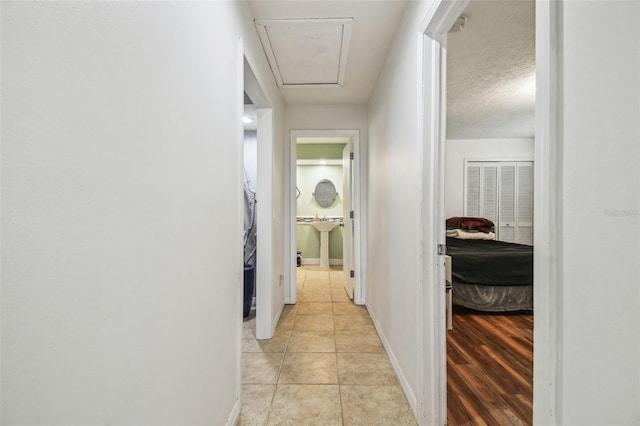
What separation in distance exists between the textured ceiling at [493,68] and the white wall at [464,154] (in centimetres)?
54

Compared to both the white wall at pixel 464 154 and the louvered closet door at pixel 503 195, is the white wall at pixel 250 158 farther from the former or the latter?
the louvered closet door at pixel 503 195

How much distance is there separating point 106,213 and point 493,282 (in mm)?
3575

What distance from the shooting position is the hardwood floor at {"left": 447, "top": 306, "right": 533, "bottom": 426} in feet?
5.21

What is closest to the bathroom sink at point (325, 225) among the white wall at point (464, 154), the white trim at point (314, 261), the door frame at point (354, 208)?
the white trim at point (314, 261)

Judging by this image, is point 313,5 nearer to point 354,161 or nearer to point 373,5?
point 373,5

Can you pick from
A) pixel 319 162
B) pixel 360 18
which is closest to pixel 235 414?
pixel 360 18

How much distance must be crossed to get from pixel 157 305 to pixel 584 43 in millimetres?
1205

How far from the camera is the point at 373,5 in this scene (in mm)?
1772

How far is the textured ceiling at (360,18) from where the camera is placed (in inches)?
69.6

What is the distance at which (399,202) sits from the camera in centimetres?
196

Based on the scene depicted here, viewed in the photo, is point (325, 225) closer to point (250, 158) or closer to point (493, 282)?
point (250, 158)

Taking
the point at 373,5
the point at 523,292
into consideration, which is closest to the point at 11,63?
the point at 373,5

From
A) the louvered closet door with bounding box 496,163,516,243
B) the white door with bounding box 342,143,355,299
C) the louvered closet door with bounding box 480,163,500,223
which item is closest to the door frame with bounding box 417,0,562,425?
the white door with bounding box 342,143,355,299

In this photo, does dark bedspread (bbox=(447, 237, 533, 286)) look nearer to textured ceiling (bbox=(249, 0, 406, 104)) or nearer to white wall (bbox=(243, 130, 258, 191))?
textured ceiling (bbox=(249, 0, 406, 104))
